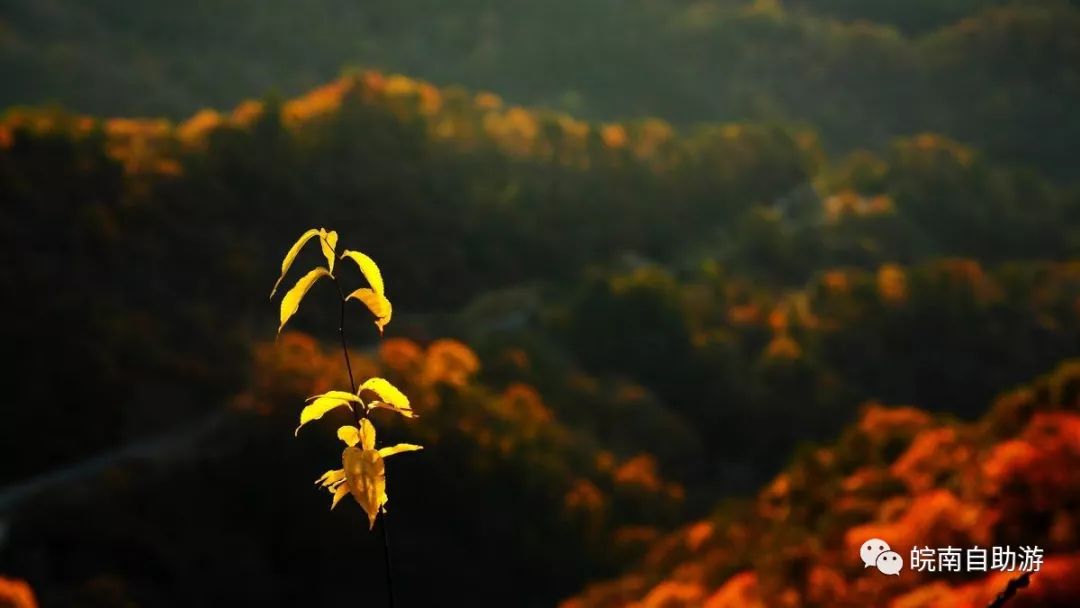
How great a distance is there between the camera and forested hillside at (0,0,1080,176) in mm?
90812

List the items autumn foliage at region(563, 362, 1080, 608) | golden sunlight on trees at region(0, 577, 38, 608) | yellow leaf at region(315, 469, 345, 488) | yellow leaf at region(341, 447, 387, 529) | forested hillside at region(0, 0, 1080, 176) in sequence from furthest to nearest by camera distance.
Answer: forested hillside at region(0, 0, 1080, 176) < golden sunlight on trees at region(0, 577, 38, 608) < autumn foliage at region(563, 362, 1080, 608) < yellow leaf at region(315, 469, 345, 488) < yellow leaf at region(341, 447, 387, 529)

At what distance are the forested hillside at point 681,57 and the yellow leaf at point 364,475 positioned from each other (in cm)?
8726

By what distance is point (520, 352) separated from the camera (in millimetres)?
38250

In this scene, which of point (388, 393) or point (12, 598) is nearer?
point (388, 393)

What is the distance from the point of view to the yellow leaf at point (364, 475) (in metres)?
3.09

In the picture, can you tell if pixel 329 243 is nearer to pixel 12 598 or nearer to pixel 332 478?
pixel 332 478

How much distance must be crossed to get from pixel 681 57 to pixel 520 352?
69786 millimetres

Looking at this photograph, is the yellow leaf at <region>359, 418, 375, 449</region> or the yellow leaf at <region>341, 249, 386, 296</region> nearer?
the yellow leaf at <region>341, 249, 386, 296</region>

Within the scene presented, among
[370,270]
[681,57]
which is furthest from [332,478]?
[681,57]

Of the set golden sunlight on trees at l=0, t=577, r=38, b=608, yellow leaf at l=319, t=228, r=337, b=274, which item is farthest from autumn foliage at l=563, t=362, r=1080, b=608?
golden sunlight on trees at l=0, t=577, r=38, b=608

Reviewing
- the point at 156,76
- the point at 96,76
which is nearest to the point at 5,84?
the point at 96,76

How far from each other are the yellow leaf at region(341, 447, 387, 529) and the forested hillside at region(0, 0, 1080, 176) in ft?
286

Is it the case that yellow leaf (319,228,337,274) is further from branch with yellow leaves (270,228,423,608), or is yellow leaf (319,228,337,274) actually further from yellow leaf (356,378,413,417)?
yellow leaf (356,378,413,417)

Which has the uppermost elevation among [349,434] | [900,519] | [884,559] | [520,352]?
[520,352]
